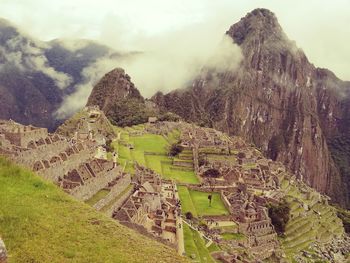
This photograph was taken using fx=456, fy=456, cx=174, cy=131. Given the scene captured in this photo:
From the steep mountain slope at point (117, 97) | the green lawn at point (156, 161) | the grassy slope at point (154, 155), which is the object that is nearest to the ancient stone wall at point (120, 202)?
the grassy slope at point (154, 155)

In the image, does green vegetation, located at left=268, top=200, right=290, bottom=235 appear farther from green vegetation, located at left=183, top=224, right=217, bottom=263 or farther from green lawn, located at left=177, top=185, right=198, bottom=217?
green vegetation, located at left=183, top=224, right=217, bottom=263

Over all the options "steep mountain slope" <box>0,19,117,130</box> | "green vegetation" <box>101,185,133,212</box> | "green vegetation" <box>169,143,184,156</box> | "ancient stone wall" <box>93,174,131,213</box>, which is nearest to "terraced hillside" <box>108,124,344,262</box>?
"green vegetation" <box>169,143,184,156</box>

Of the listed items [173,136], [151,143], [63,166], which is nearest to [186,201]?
[63,166]

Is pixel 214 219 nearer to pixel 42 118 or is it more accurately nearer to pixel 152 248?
pixel 152 248

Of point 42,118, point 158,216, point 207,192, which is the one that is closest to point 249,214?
point 207,192

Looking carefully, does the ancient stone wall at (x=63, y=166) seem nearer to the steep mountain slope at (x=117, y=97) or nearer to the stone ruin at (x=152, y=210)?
the stone ruin at (x=152, y=210)
